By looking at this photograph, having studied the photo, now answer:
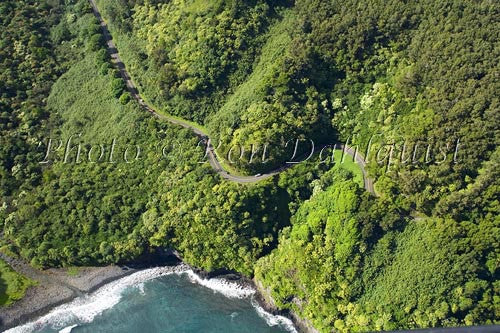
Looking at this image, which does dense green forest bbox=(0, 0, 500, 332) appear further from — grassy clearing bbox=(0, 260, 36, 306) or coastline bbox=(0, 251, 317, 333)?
grassy clearing bbox=(0, 260, 36, 306)

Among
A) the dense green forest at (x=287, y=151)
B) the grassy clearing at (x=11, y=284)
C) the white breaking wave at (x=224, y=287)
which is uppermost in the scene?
the dense green forest at (x=287, y=151)

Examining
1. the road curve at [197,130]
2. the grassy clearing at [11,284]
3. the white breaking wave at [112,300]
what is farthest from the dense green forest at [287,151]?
the grassy clearing at [11,284]

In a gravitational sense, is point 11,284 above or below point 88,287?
below

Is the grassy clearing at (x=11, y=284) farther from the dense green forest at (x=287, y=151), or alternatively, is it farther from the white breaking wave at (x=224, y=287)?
the white breaking wave at (x=224, y=287)

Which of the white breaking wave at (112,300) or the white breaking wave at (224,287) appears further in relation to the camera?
the white breaking wave at (224,287)

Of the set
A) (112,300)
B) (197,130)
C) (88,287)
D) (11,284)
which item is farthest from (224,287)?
(11,284)

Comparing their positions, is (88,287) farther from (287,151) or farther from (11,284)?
(287,151)
